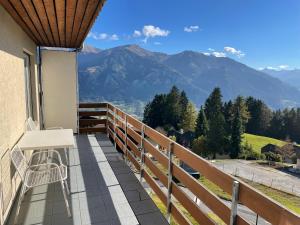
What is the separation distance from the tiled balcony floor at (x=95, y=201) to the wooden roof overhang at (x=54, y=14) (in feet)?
7.89

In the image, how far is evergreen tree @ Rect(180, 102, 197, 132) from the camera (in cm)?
4144

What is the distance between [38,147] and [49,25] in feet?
6.70

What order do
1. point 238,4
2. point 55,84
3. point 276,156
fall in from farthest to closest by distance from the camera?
point 238,4, point 276,156, point 55,84

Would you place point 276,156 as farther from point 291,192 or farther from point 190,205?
point 190,205

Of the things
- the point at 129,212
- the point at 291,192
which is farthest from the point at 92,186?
the point at 291,192

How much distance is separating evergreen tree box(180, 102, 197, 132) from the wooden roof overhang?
37858 mm

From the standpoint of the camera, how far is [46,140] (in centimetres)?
361

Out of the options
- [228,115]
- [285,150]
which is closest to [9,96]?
[228,115]

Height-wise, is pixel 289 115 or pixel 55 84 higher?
pixel 55 84

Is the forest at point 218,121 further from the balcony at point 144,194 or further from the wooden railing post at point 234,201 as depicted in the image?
the wooden railing post at point 234,201

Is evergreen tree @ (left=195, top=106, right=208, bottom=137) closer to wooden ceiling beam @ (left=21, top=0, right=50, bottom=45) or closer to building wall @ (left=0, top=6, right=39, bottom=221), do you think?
wooden ceiling beam @ (left=21, top=0, right=50, bottom=45)

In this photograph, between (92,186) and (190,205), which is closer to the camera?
(190,205)

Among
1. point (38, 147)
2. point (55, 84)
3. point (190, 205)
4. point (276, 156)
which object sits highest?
point (55, 84)

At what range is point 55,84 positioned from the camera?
7.10 m
